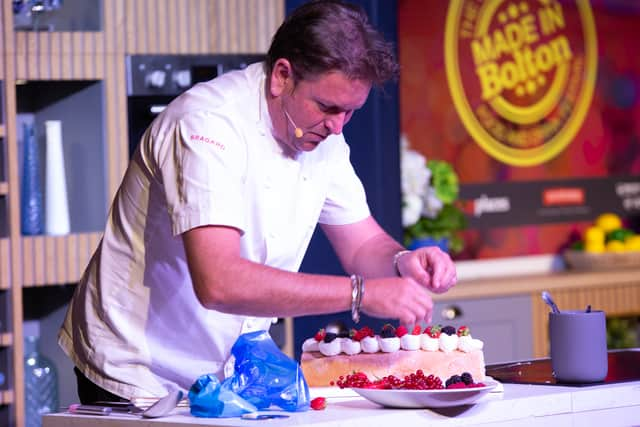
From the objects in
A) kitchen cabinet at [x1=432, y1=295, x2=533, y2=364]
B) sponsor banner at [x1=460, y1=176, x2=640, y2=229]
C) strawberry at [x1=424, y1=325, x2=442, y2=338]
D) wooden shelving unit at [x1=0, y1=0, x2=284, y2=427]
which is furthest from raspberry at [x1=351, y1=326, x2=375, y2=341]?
sponsor banner at [x1=460, y1=176, x2=640, y2=229]

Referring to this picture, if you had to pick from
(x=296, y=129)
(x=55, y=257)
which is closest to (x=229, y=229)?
(x=296, y=129)

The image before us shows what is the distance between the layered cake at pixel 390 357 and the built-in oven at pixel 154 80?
1517mm

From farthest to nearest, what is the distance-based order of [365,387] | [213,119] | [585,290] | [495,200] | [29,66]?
[495,200], [585,290], [29,66], [213,119], [365,387]

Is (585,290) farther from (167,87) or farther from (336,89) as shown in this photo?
(336,89)

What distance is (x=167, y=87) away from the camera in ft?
11.4

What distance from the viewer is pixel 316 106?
80.1 inches

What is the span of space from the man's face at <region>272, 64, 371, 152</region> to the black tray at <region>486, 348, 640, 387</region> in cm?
57

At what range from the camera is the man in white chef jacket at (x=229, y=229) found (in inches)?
72.7

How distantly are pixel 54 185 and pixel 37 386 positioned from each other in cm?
60

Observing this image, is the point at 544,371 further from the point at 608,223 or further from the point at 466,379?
the point at 608,223

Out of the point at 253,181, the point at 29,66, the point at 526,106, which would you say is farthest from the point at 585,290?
the point at 253,181

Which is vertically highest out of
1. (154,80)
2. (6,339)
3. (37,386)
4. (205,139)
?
(154,80)

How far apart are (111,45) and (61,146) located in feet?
1.11

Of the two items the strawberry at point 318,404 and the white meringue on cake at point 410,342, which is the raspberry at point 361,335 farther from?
the strawberry at point 318,404
